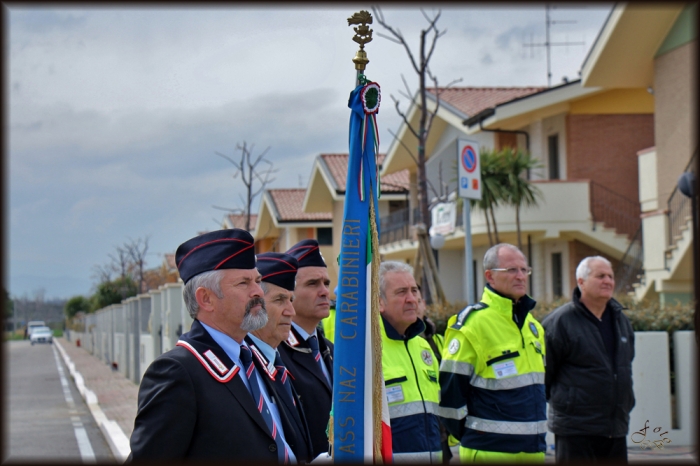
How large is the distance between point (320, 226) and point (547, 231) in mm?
20194

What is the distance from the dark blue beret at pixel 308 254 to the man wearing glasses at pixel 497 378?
102cm

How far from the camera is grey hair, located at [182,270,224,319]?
3.33 metres

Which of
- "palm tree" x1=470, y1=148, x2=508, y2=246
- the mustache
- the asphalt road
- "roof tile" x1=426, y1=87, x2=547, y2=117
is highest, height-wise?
"roof tile" x1=426, y1=87, x2=547, y2=117

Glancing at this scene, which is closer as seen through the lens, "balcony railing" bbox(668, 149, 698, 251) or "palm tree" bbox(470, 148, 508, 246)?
"balcony railing" bbox(668, 149, 698, 251)

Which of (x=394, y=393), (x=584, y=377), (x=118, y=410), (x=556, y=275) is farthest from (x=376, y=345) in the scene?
(x=556, y=275)

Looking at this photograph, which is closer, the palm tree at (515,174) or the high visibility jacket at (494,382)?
the high visibility jacket at (494,382)

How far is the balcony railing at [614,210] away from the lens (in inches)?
927

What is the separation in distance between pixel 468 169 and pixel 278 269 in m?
4.25

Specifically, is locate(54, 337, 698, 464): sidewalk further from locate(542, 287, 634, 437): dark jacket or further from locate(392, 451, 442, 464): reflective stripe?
locate(392, 451, 442, 464): reflective stripe

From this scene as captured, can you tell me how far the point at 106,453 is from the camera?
11680mm

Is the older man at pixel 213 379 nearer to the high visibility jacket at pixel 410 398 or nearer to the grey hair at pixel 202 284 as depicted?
the grey hair at pixel 202 284

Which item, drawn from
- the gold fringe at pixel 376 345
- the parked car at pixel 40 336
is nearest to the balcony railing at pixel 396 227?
the gold fringe at pixel 376 345

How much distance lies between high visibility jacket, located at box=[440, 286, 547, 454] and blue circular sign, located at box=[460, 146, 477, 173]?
9.67ft

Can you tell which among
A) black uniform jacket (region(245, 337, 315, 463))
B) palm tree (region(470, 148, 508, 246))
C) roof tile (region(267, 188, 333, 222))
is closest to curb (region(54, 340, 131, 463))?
black uniform jacket (region(245, 337, 315, 463))
